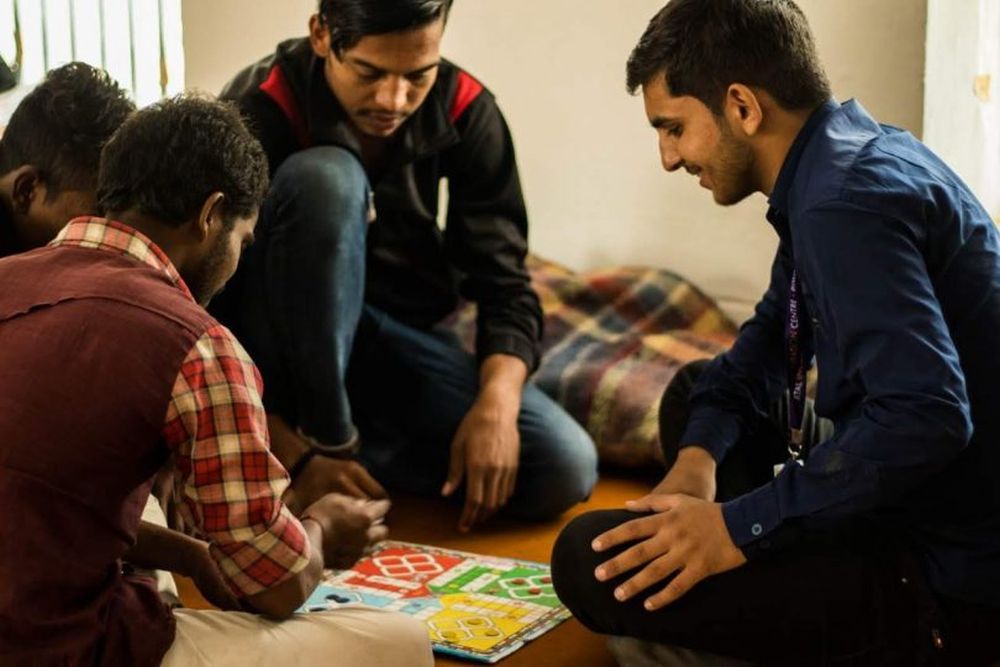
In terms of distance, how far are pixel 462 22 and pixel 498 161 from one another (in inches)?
43.1

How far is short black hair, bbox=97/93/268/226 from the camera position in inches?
57.7

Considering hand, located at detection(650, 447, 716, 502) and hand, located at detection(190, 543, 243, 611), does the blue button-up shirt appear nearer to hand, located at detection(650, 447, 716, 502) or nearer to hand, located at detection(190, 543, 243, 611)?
hand, located at detection(650, 447, 716, 502)

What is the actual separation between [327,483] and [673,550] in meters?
0.76

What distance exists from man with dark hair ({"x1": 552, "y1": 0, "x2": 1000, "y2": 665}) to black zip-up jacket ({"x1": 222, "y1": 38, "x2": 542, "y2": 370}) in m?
0.79

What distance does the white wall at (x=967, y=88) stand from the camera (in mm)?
2766

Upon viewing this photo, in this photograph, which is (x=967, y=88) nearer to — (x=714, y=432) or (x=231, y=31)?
(x=714, y=432)

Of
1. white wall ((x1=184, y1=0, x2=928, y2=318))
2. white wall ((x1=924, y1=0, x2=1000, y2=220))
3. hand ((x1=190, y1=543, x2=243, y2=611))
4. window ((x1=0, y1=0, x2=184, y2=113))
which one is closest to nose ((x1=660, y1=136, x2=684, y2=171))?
hand ((x1=190, y1=543, x2=243, y2=611))

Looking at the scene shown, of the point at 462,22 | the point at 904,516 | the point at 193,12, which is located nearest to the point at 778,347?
the point at 904,516

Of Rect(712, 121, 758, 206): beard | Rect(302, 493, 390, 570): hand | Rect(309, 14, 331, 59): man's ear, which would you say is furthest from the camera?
Rect(309, 14, 331, 59): man's ear

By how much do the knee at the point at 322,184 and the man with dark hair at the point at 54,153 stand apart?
1.69 feet

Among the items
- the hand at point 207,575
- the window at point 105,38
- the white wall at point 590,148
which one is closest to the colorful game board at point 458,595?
the hand at point 207,575

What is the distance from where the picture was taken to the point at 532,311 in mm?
2623

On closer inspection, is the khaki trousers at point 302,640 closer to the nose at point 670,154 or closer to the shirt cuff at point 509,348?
the nose at point 670,154

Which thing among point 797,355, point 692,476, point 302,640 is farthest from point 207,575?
point 797,355
